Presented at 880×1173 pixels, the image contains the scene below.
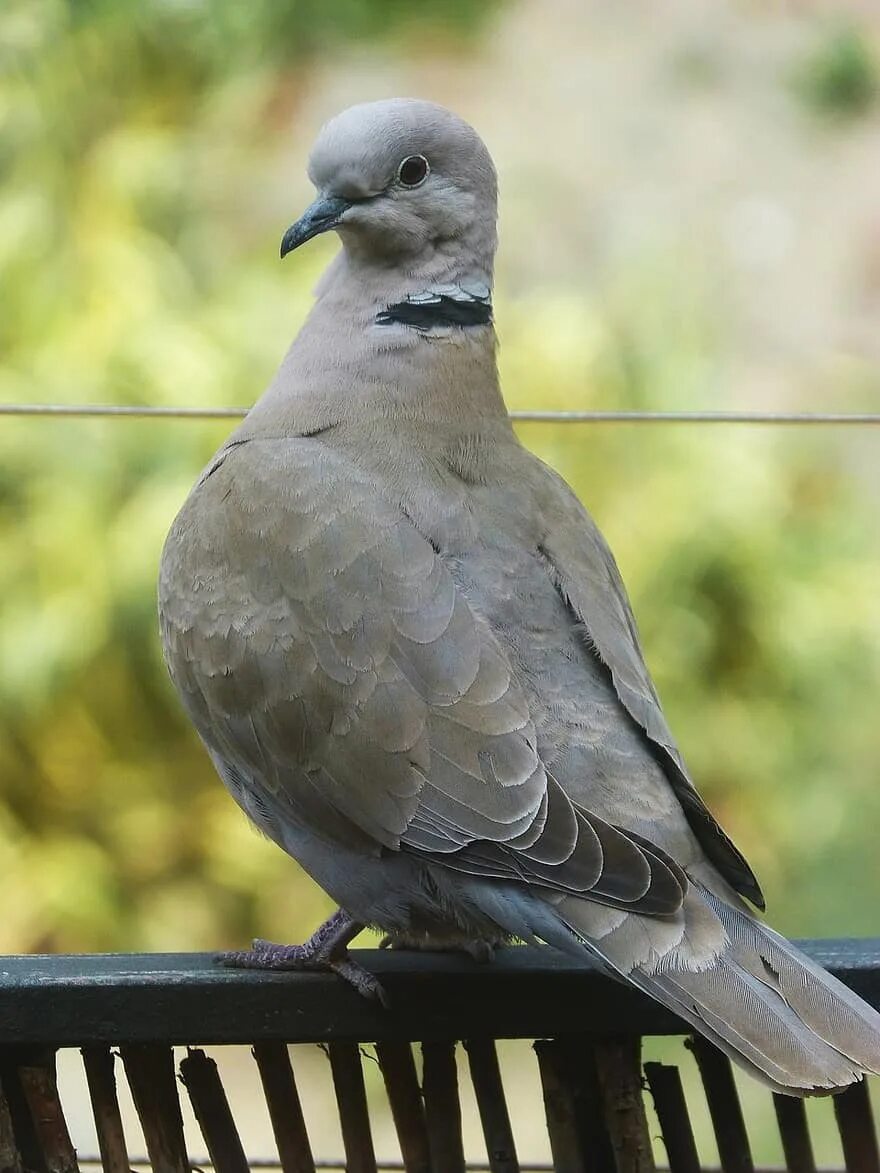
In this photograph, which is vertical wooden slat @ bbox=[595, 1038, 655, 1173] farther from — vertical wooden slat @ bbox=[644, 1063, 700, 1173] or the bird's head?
the bird's head

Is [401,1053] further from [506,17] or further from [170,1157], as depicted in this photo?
[506,17]

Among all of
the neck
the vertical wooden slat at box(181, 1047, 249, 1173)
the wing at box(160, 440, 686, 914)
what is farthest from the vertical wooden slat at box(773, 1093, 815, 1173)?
the neck

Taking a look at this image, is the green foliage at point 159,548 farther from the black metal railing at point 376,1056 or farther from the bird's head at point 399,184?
the black metal railing at point 376,1056

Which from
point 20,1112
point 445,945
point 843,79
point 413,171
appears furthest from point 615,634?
point 843,79

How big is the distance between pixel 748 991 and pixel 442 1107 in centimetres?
37

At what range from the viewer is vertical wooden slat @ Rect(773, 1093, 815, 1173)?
183 centimetres

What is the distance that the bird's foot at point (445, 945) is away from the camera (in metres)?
1.96

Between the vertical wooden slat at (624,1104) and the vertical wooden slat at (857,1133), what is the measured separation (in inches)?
9.3

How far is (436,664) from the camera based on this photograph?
186cm

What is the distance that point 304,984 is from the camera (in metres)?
1.76

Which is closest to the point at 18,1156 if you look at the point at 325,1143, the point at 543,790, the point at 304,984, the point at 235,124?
the point at 304,984

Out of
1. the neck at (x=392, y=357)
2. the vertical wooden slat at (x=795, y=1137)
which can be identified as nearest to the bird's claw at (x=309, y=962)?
the vertical wooden slat at (x=795, y=1137)

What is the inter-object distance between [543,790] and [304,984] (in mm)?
332

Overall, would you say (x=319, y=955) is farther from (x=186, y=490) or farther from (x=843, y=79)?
(x=843, y=79)
